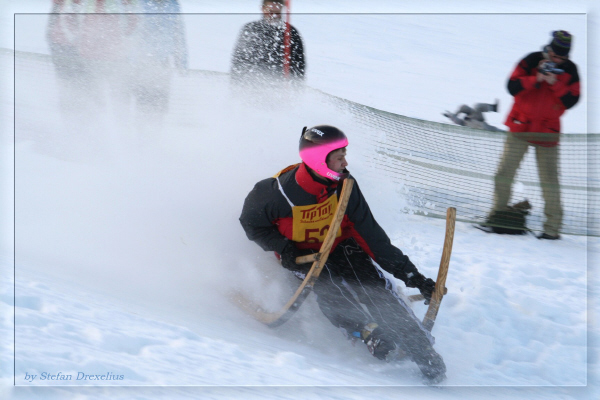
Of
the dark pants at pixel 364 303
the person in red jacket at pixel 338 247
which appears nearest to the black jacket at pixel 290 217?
the person in red jacket at pixel 338 247

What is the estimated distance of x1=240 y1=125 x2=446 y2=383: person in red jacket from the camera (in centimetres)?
293

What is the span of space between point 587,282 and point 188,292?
306 centimetres

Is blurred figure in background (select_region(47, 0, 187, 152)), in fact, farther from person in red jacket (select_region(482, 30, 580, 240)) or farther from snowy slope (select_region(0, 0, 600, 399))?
person in red jacket (select_region(482, 30, 580, 240))

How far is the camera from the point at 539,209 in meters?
4.86

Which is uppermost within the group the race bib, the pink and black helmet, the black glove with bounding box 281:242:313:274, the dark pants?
the pink and black helmet

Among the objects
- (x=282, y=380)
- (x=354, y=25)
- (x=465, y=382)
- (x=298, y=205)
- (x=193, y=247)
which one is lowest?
(x=465, y=382)

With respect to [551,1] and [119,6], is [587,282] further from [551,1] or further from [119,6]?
[119,6]

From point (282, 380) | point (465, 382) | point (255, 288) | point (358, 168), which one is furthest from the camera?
point (358, 168)

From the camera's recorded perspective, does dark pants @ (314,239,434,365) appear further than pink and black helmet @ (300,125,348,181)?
No

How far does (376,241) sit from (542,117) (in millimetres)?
2289

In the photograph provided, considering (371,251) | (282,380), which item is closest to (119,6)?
(371,251)

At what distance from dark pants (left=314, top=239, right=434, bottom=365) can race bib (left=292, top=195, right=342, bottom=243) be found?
0.18 meters

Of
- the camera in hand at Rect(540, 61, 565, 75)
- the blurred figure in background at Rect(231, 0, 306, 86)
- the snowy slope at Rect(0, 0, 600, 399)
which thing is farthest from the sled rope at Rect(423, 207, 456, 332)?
the blurred figure in background at Rect(231, 0, 306, 86)

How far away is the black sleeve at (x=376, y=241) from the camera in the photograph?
10.4 ft
